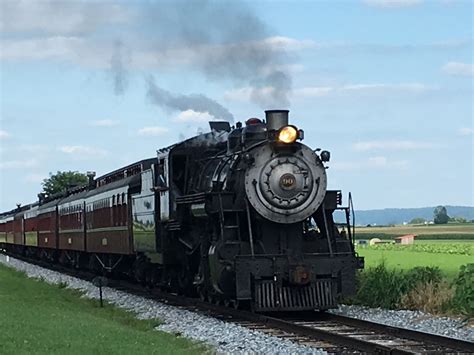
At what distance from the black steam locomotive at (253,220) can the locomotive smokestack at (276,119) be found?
2 centimetres

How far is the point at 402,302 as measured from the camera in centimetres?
1959

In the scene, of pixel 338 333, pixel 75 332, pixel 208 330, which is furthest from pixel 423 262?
pixel 75 332

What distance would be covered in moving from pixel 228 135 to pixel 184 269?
150 inches

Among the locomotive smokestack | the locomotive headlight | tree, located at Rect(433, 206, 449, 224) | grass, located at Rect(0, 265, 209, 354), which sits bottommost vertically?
grass, located at Rect(0, 265, 209, 354)

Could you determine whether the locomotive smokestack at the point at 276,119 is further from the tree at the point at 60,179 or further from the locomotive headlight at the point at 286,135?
the tree at the point at 60,179

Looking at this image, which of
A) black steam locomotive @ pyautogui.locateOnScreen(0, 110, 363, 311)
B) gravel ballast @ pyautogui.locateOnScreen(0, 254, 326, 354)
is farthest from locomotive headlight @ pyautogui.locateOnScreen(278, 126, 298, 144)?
gravel ballast @ pyautogui.locateOnScreen(0, 254, 326, 354)

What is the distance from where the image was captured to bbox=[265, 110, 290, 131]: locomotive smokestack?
1828 cm

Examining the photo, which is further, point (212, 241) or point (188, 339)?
point (212, 241)

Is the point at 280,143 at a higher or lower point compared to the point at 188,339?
higher

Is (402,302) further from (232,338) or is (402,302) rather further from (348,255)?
(232,338)

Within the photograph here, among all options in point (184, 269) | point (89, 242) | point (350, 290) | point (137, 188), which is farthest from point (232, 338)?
point (89, 242)

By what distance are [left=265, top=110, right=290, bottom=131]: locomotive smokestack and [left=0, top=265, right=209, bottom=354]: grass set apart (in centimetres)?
432

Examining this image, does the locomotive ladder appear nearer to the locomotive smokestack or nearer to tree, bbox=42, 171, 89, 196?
the locomotive smokestack

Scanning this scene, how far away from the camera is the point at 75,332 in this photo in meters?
→ 14.1
